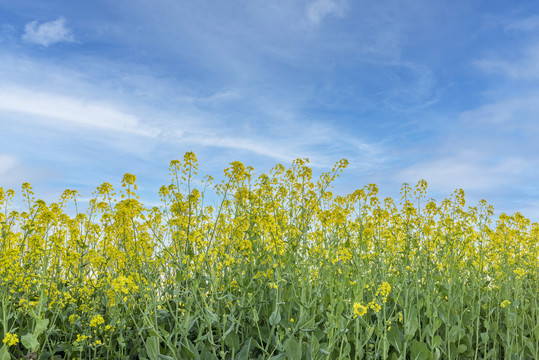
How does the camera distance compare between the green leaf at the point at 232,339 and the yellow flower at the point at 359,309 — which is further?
the green leaf at the point at 232,339

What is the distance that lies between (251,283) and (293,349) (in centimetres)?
74

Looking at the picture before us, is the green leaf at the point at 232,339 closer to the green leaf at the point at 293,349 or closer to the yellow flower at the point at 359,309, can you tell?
the green leaf at the point at 293,349

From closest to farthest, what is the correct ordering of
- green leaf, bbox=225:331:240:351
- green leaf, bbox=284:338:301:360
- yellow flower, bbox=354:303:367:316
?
yellow flower, bbox=354:303:367:316 → green leaf, bbox=284:338:301:360 → green leaf, bbox=225:331:240:351

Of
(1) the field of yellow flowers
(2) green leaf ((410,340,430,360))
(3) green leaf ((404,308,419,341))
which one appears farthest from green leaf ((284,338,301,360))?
(2) green leaf ((410,340,430,360))

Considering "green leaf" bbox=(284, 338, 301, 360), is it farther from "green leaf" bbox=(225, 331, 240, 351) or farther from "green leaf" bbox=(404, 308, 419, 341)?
"green leaf" bbox=(404, 308, 419, 341)

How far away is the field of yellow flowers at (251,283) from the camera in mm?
3443

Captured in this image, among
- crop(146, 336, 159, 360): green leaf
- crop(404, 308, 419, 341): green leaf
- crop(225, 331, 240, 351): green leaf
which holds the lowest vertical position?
crop(146, 336, 159, 360): green leaf

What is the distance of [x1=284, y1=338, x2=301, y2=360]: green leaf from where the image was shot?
321 cm

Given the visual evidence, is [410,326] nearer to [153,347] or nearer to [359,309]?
[359,309]

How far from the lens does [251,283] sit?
3.77 m

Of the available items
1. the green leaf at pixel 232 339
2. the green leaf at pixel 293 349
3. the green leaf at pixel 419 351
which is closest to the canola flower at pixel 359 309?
the green leaf at pixel 293 349

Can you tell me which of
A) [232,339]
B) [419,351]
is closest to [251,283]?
[232,339]

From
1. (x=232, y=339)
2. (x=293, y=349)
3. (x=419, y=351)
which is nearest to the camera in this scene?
(x=293, y=349)

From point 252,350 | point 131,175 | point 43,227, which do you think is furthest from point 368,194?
point 43,227
